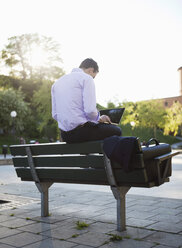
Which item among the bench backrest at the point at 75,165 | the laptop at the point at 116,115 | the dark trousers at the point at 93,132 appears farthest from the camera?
the laptop at the point at 116,115

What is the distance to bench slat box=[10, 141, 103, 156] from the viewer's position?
3721 mm

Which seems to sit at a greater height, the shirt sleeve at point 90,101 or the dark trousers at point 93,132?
the shirt sleeve at point 90,101

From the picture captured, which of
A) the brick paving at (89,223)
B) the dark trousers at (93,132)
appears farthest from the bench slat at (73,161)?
Result: the brick paving at (89,223)

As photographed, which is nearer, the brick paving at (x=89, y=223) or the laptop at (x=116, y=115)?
the brick paving at (x=89, y=223)

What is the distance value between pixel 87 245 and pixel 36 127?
1939 inches

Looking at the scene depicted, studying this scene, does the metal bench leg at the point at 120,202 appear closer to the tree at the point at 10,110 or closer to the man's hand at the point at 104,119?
the man's hand at the point at 104,119

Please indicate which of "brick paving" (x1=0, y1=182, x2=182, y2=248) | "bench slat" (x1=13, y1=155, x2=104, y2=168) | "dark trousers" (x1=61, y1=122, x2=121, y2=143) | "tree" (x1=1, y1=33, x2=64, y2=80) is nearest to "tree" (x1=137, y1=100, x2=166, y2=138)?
"tree" (x1=1, y1=33, x2=64, y2=80)

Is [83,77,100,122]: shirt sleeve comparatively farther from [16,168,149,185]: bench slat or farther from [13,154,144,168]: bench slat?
[16,168,149,185]: bench slat

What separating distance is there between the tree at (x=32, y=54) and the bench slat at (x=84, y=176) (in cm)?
5198

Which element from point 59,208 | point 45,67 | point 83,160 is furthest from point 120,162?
point 45,67

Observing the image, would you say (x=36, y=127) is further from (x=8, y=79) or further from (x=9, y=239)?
(x=9, y=239)

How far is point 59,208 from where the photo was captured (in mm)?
5207

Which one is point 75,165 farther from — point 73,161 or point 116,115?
point 116,115

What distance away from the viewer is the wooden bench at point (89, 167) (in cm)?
350
